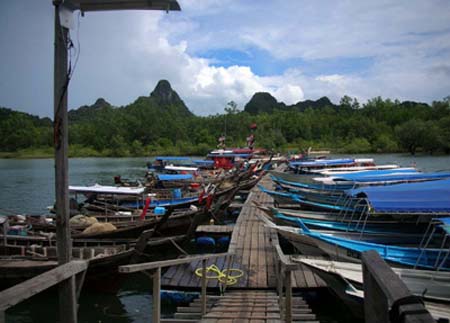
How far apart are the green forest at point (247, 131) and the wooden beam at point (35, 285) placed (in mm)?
59135

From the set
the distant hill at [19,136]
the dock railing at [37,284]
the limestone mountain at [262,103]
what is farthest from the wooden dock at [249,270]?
the limestone mountain at [262,103]

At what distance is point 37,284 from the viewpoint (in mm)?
2209

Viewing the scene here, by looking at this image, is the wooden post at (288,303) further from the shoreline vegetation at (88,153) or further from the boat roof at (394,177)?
the shoreline vegetation at (88,153)

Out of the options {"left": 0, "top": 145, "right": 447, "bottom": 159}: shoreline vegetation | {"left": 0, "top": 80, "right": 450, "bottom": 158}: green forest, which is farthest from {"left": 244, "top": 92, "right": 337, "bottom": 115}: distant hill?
{"left": 0, "top": 145, "right": 447, "bottom": 159}: shoreline vegetation

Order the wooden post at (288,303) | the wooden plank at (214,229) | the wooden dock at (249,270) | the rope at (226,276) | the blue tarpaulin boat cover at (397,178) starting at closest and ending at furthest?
the wooden post at (288,303) → the rope at (226,276) → the wooden dock at (249,270) → the wooden plank at (214,229) → the blue tarpaulin boat cover at (397,178)

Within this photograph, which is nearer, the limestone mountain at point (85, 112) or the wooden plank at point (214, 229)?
the wooden plank at point (214, 229)

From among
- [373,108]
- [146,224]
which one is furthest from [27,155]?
[146,224]

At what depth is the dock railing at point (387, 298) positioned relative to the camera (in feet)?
4.77

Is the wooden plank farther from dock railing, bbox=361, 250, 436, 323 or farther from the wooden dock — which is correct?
dock railing, bbox=361, 250, 436, 323

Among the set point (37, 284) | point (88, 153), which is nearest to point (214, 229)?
point (37, 284)

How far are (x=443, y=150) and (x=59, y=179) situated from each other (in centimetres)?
6532

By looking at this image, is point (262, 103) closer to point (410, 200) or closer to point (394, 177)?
point (394, 177)

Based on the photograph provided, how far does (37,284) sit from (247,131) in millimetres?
72789

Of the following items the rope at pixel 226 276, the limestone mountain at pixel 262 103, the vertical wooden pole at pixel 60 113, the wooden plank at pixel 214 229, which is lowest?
the wooden plank at pixel 214 229
